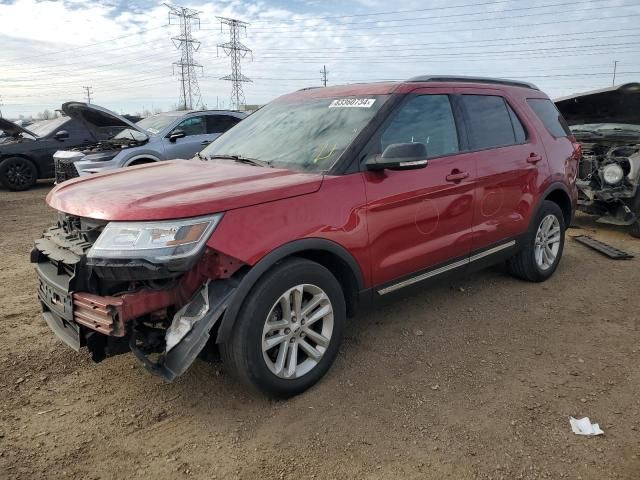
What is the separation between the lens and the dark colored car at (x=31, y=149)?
A: 11.7 meters

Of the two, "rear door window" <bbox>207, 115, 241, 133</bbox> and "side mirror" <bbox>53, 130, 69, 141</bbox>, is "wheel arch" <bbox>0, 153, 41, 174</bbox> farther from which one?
"rear door window" <bbox>207, 115, 241, 133</bbox>

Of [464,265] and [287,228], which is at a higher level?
[287,228]

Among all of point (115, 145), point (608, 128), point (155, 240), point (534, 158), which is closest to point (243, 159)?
point (155, 240)

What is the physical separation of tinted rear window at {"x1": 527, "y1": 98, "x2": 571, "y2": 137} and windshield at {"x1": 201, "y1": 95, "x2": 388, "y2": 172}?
7.14 feet

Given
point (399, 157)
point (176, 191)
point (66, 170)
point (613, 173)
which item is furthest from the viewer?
point (66, 170)

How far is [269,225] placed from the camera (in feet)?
9.18

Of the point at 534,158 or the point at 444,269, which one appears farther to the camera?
the point at 534,158

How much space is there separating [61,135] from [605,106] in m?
11.0

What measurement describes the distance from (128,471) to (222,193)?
4.78 ft

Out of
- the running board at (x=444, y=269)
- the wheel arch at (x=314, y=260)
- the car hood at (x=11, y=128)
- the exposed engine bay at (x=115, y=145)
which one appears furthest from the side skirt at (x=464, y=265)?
the car hood at (x=11, y=128)

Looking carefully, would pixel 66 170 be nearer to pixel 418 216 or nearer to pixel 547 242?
pixel 418 216

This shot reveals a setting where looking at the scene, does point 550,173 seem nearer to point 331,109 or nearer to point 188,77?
point 331,109

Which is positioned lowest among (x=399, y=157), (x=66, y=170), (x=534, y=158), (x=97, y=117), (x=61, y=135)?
(x=66, y=170)

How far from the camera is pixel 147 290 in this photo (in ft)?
8.54
